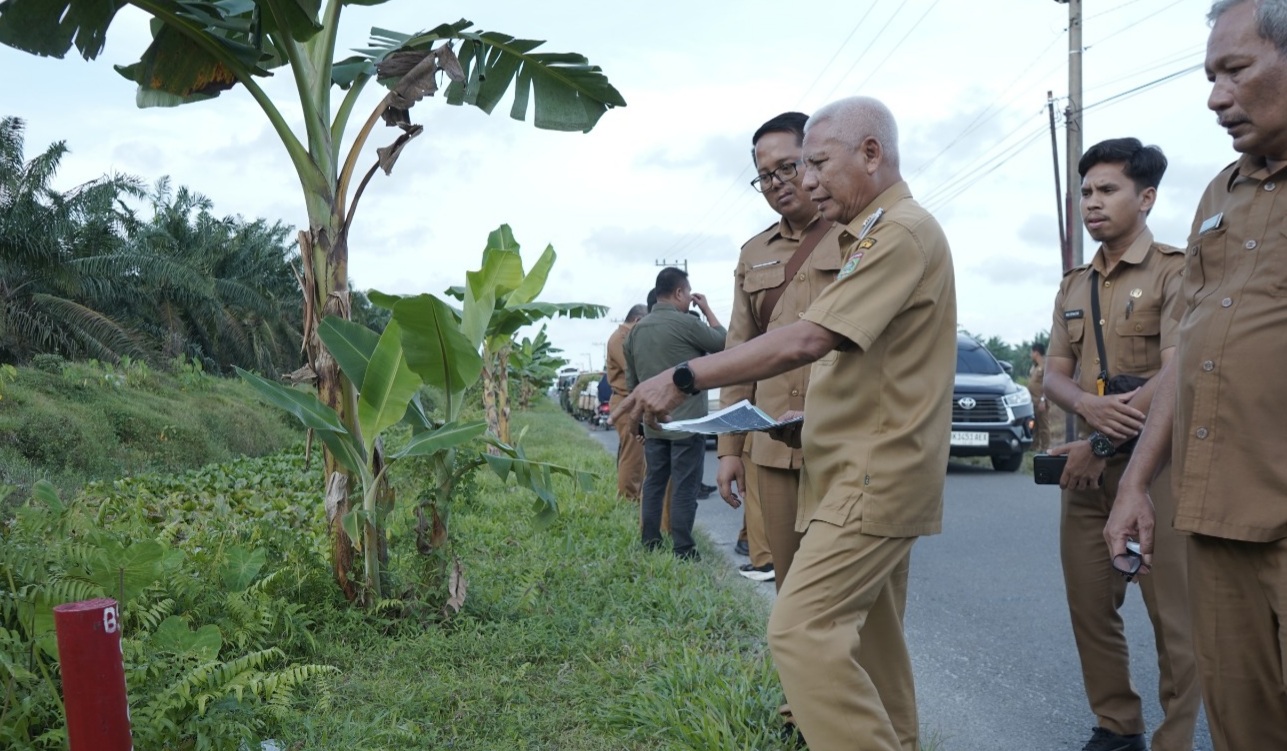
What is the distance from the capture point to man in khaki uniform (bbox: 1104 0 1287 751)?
2338 mm

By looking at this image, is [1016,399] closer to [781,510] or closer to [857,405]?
[781,510]

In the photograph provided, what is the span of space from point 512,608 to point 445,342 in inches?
58.2

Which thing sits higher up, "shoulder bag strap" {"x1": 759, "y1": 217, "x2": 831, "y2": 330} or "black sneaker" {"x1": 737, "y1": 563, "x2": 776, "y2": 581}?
"shoulder bag strap" {"x1": 759, "y1": 217, "x2": 831, "y2": 330}

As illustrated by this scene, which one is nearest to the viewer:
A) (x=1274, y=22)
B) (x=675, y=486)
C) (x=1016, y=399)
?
(x=1274, y=22)

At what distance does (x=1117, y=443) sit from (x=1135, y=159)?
1012mm

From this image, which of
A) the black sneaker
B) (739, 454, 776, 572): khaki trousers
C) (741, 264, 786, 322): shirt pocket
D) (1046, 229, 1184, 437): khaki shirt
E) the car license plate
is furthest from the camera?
the car license plate

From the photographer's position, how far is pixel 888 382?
276 centimetres

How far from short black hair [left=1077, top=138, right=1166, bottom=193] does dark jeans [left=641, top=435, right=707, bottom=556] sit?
3502 mm

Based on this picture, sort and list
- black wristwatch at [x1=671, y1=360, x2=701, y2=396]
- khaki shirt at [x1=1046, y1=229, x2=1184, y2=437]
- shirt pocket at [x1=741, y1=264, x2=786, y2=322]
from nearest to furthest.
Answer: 1. black wristwatch at [x1=671, y1=360, x2=701, y2=396]
2. khaki shirt at [x1=1046, y1=229, x2=1184, y2=437]
3. shirt pocket at [x1=741, y1=264, x2=786, y2=322]

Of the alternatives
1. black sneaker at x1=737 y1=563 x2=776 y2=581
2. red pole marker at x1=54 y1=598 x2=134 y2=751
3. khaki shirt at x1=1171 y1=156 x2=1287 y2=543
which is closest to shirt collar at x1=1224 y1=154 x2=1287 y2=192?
khaki shirt at x1=1171 y1=156 x2=1287 y2=543

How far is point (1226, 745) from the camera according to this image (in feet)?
8.14

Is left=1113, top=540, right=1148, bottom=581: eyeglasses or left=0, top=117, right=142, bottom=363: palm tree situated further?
left=0, top=117, right=142, bottom=363: palm tree

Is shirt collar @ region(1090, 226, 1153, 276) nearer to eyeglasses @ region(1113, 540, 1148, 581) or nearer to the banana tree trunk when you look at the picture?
eyeglasses @ region(1113, 540, 1148, 581)

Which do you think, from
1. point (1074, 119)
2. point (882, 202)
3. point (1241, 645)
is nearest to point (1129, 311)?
point (882, 202)
